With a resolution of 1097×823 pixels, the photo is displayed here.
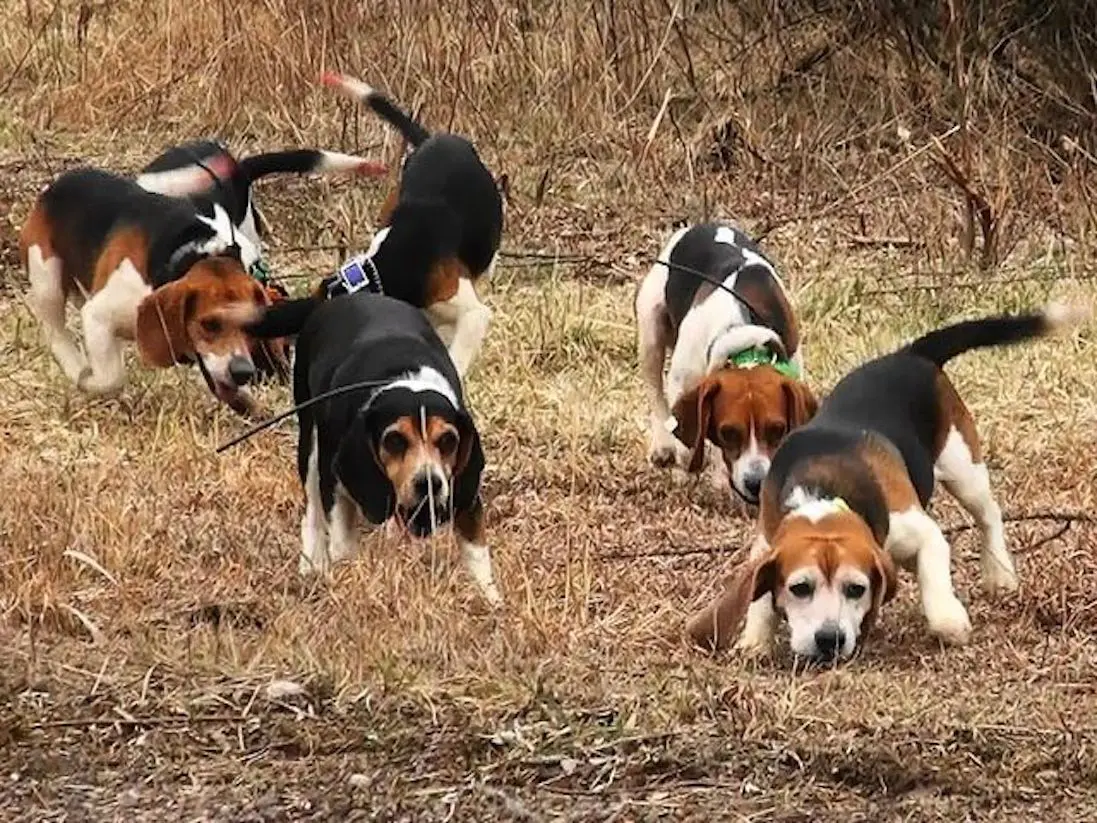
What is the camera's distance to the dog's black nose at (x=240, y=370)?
791cm

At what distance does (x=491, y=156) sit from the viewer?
38.8 feet

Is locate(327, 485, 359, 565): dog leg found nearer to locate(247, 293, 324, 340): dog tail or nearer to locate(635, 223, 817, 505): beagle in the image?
locate(247, 293, 324, 340): dog tail

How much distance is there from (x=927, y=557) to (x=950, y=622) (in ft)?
0.80

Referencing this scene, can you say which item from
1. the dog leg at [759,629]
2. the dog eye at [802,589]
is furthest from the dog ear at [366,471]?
the dog eye at [802,589]

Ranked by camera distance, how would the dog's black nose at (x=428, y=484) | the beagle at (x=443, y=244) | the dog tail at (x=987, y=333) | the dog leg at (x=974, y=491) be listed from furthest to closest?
1. the beagle at (x=443, y=244)
2. the dog tail at (x=987, y=333)
3. the dog leg at (x=974, y=491)
4. the dog's black nose at (x=428, y=484)

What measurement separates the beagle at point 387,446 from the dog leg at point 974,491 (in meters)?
1.33

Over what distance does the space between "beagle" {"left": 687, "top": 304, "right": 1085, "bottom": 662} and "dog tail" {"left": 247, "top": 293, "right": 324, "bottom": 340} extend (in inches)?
65.7

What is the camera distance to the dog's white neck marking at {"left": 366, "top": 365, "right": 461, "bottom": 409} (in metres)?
6.05

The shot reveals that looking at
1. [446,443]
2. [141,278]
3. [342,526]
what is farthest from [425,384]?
[141,278]

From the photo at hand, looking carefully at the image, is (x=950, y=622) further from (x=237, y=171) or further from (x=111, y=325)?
(x=237, y=171)

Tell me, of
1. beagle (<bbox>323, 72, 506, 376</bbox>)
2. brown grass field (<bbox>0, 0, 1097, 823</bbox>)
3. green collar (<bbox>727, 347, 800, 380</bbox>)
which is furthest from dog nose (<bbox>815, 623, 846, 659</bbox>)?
beagle (<bbox>323, 72, 506, 376</bbox>)

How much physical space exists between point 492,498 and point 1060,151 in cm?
534

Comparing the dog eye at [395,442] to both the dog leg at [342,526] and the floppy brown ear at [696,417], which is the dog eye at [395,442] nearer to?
the dog leg at [342,526]

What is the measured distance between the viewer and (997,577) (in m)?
6.20
